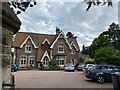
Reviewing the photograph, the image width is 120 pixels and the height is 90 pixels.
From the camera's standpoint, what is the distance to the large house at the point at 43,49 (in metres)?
52.8

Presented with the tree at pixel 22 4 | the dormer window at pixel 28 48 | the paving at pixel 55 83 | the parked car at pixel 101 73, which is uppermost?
the dormer window at pixel 28 48

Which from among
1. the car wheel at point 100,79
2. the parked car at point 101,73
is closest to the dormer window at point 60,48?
the parked car at point 101,73

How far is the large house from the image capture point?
52781mm

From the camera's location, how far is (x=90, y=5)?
228 inches

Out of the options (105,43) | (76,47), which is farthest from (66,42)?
(105,43)

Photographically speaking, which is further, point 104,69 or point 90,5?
point 104,69

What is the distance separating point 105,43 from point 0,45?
72.0 metres

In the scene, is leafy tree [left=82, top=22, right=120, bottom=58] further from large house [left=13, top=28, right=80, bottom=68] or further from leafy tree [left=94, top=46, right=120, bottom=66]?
leafy tree [left=94, top=46, right=120, bottom=66]

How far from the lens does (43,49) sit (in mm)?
56250

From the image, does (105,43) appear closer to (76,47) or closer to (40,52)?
(76,47)

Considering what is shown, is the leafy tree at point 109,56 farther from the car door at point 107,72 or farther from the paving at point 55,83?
the car door at point 107,72

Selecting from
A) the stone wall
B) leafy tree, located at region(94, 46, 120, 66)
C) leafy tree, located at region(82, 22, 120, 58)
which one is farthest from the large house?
the stone wall

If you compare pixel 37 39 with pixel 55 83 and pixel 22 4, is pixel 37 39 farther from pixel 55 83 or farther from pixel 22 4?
pixel 22 4

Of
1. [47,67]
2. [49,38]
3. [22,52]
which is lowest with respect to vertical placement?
[47,67]
